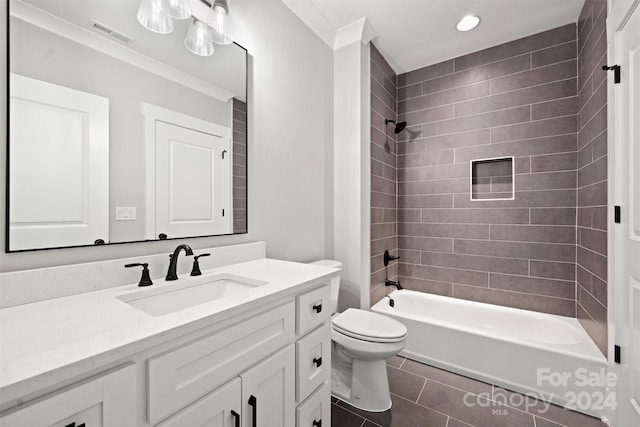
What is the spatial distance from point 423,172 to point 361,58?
124 cm

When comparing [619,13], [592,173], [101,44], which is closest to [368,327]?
[592,173]

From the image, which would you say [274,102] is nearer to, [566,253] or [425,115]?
[425,115]

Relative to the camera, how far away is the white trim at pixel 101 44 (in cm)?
92

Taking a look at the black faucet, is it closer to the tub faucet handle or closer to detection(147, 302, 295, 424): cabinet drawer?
detection(147, 302, 295, 424): cabinet drawer

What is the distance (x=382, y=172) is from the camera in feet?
8.75

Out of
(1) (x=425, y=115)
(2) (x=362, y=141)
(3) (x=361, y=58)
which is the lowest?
(2) (x=362, y=141)

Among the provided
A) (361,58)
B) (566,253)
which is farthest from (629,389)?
(361,58)

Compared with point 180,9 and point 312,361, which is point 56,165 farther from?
point 312,361

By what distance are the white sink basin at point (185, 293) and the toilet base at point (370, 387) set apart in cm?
100

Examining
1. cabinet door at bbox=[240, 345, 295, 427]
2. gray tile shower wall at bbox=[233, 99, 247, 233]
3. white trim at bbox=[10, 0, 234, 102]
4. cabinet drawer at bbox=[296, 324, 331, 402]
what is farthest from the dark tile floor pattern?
white trim at bbox=[10, 0, 234, 102]

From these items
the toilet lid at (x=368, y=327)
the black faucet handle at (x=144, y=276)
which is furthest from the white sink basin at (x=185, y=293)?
the toilet lid at (x=368, y=327)

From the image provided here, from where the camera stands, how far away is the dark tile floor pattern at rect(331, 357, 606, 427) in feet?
5.19

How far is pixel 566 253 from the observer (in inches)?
88.7

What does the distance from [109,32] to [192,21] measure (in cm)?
41
